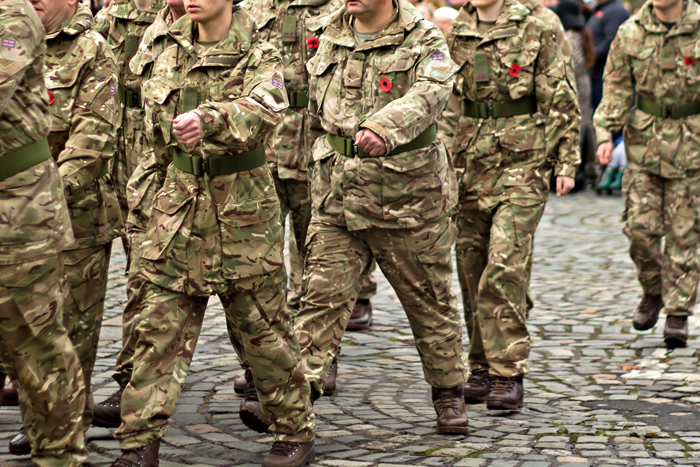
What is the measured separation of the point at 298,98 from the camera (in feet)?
22.3

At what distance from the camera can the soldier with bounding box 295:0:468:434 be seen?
17.1 feet

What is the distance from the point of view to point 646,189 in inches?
301

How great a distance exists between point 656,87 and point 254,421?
3835 mm

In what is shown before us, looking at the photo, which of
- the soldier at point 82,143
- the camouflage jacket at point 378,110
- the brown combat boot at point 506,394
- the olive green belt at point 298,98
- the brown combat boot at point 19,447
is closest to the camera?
the brown combat boot at point 19,447

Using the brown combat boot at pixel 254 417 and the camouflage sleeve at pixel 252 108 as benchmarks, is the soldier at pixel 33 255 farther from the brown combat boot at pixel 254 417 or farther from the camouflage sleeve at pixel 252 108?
the brown combat boot at pixel 254 417

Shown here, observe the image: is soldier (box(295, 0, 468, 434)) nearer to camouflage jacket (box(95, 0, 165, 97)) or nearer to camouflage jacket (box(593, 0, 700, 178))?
camouflage jacket (box(95, 0, 165, 97))

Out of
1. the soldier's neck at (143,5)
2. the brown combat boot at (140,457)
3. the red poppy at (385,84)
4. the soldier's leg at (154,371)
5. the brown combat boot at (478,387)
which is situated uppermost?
the soldier's neck at (143,5)

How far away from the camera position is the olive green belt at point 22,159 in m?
4.04

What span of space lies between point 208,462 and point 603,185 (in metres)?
11.3

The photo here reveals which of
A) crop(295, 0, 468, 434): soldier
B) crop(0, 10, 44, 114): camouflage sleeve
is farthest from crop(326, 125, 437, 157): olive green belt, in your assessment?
crop(0, 10, 44, 114): camouflage sleeve

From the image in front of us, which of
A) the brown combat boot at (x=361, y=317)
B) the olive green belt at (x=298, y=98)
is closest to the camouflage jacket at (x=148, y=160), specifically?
the olive green belt at (x=298, y=98)

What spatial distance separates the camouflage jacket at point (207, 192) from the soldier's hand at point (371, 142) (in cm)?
38

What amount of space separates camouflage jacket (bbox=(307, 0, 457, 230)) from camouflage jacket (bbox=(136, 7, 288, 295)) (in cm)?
72

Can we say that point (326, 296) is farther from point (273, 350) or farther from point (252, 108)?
point (252, 108)
